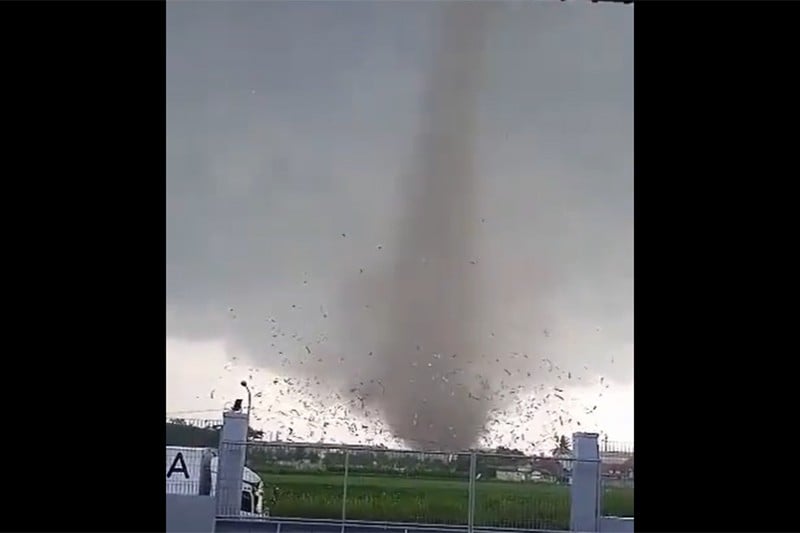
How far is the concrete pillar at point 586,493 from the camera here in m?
6.31

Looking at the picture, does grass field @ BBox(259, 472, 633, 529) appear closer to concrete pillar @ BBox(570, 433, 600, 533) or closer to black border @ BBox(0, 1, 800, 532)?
concrete pillar @ BBox(570, 433, 600, 533)

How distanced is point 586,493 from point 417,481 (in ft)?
5.68

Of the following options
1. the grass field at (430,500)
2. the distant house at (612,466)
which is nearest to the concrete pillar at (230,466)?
the grass field at (430,500)

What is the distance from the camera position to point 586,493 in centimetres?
636

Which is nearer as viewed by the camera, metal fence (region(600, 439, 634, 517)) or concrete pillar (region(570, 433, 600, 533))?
metal fence (region(600, 439, 634, 517))

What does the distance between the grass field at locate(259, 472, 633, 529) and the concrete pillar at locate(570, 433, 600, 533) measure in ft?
0.29
